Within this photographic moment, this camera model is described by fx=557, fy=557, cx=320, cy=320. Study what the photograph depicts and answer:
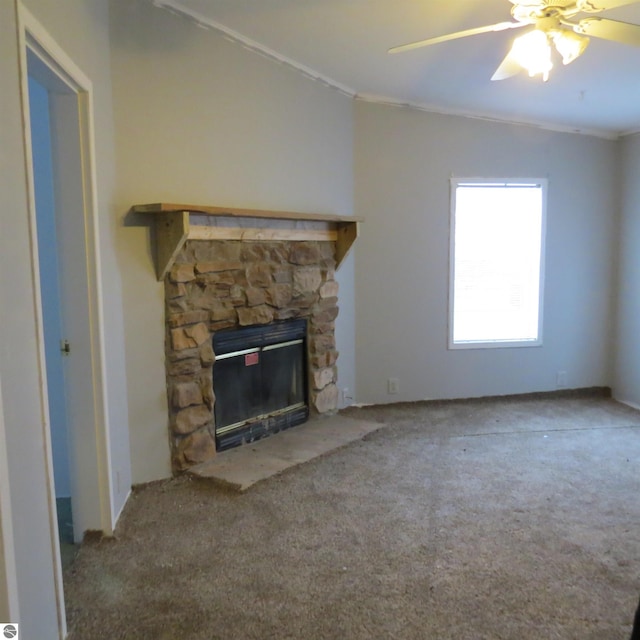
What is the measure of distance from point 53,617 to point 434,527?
64.7 inches

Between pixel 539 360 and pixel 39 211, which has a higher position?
pixel 39 211

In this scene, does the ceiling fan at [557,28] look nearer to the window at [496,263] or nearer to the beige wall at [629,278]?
the window at [496,263]

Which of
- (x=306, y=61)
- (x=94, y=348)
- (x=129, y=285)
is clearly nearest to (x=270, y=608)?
(x=94, y=348)

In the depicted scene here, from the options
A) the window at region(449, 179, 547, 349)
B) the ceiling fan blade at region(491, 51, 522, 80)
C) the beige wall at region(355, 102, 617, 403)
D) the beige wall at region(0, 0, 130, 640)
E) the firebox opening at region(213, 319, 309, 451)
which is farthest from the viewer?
the window at region(449, 179, 547, 349)

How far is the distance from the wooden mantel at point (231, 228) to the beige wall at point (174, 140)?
108mm

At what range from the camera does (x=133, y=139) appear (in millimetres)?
2887

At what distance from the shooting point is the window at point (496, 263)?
4.68 meters

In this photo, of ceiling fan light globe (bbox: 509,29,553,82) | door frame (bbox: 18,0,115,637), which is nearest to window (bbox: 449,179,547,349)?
ceiling fan light globe (bbox: 509,29,553,82)

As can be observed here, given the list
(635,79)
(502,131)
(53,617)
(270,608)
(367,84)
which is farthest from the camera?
(502,131)

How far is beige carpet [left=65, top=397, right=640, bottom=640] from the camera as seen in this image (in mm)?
1980

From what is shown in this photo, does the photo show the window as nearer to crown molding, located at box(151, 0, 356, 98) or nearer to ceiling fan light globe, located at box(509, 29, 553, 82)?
crown molding, located at box(151, 0, 356, 98)

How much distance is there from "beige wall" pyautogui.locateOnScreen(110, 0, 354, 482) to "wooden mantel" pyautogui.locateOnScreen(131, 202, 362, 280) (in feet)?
0.35

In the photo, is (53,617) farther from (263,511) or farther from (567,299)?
(567,299)

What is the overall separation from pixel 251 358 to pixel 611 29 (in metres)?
2.59
